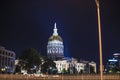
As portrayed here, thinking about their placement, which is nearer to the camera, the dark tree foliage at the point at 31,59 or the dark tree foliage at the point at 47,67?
the dark tree foliage at the point at 31,59

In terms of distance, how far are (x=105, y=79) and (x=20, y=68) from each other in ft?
341

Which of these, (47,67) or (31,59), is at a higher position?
(31,59)

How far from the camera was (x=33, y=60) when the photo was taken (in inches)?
5487

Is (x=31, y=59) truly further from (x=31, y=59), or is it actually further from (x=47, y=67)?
(x=47, y=67)

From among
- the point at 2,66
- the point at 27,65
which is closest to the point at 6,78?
the point at 27,65

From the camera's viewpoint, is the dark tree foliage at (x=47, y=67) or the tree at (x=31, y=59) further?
Answer: the dark tree foliage at (x=47, y=67)

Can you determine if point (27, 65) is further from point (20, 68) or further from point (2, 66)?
point (2, 66)

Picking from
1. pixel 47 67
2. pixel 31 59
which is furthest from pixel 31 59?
pixel 47 67

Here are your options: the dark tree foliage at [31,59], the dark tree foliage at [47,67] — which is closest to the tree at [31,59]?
the dark tree foliage at [31,59]

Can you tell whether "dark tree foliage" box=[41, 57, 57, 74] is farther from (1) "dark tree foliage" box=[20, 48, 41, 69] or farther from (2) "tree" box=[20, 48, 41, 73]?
(1) "dark tree foliage" box=[20, 48, 41, 69]

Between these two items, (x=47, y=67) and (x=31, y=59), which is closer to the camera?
(x=31, y=59)

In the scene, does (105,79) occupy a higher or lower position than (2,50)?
lower

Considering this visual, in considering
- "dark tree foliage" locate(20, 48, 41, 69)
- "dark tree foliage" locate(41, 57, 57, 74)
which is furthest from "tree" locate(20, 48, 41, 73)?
"dark tree foliage" locate(41, 57, 57, 74)

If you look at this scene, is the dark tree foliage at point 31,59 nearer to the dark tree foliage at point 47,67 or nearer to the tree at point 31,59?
the tree at point 31,59
